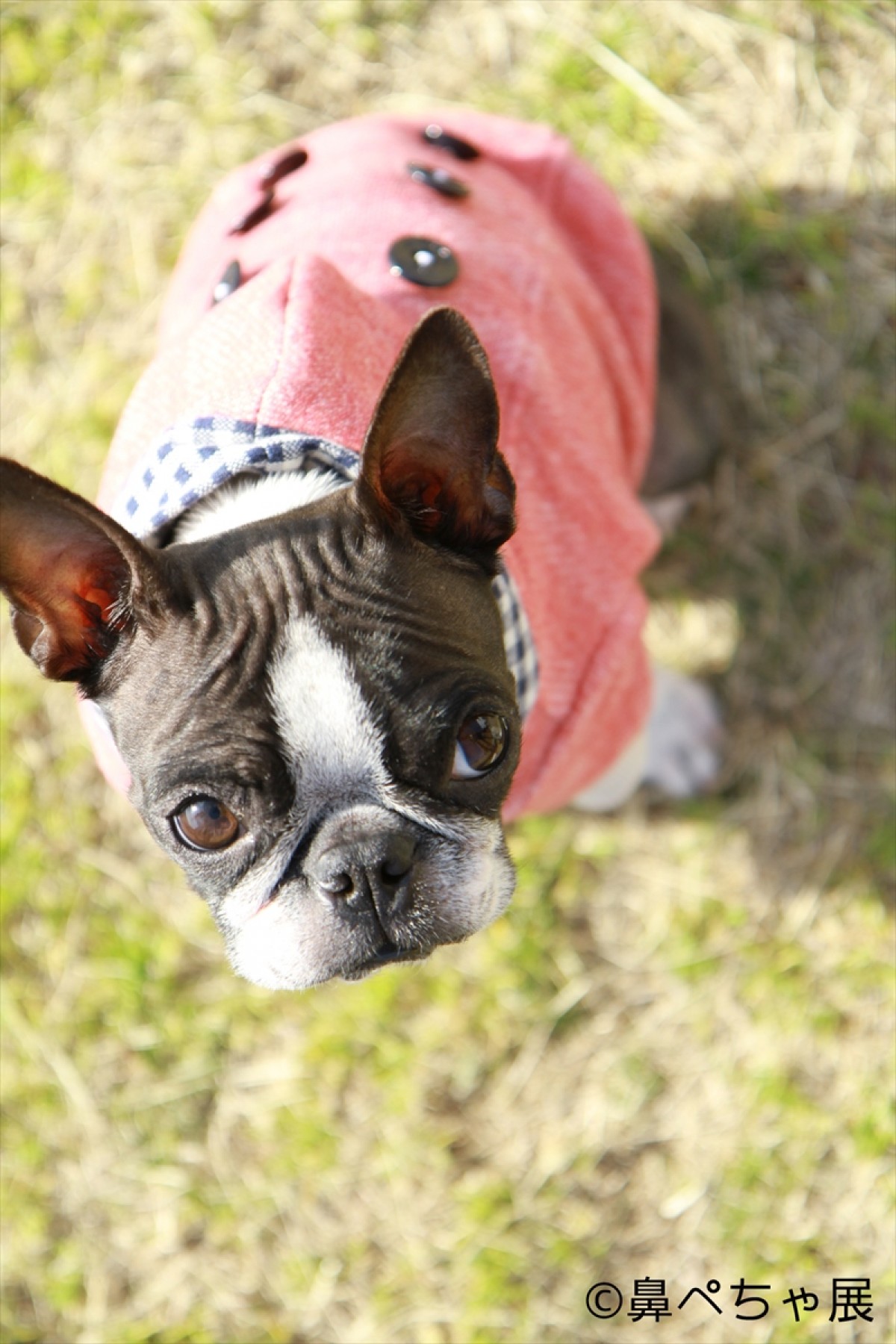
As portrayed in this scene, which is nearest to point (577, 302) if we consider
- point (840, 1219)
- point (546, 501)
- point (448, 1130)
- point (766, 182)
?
point (546, 501)

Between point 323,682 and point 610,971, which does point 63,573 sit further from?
point 610,971

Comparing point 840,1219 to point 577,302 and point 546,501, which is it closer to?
point 546,501

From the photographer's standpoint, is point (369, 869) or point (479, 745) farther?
point (479, 745)

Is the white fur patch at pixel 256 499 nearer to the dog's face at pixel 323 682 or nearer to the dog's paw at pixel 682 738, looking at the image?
the dog's face at pixel 323 682

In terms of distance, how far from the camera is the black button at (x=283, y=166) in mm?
3734

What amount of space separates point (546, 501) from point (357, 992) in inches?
93.7

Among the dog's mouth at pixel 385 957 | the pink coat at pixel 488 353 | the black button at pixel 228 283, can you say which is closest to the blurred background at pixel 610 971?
the pink coat at pixel 488 353

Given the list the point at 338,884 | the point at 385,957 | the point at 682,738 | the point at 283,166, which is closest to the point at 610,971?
the point at 682,738

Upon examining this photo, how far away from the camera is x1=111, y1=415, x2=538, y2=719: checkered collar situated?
2.88 m

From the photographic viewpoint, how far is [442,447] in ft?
9.06

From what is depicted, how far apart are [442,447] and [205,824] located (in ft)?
3.27

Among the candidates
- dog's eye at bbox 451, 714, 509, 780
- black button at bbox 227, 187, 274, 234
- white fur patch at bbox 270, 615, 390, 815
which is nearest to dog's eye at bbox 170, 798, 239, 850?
white fur patch at bbox 270, 615, 390, 815

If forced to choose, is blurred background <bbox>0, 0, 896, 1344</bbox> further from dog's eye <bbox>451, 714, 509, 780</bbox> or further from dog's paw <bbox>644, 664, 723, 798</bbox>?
dog's eye <bbox>451, 714, 509, 780</bbox>

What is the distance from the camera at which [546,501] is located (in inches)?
134
